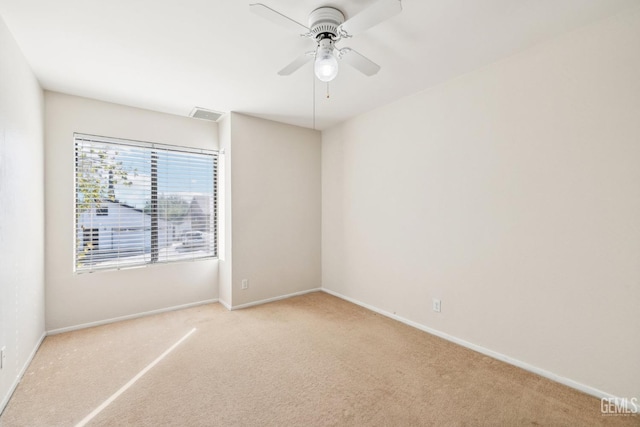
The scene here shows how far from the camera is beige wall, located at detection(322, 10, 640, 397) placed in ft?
6.12

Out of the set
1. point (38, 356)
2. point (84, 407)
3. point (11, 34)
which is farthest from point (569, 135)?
point (38, 356)

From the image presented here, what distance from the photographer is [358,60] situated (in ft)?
6.56

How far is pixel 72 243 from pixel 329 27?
3327mm

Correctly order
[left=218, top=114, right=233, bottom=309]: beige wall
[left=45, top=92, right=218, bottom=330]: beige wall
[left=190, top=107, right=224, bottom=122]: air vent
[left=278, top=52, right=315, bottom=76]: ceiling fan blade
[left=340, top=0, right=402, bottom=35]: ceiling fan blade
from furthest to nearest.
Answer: [left=218, top=114, right=233, bottom=309]: beige wall → [left=190, top=107, right=224, bottom=122]: air vent → [left=45, top=92, right=218, bottom=330]: beige wall → [left=278, top=52, right=315, bottom=76]: ceiling fan blade → [left=340, top=0, right=402, bottom=35]: ceiling fan blade

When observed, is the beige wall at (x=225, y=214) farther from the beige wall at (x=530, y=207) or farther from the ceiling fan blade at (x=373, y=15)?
the ceiling fan blade at (x=373, y=15)

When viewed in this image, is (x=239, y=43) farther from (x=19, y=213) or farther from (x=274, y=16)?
(x=19, y=213)

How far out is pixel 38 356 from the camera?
8.16 ft

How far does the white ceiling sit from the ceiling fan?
0.07 metres

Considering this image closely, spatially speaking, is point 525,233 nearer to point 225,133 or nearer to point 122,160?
point 225,133

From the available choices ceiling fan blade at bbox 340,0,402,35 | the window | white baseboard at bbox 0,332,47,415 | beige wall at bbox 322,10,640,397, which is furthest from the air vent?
white baseboard at bbox 0,332,47,415

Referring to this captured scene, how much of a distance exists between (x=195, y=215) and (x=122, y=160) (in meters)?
1.04

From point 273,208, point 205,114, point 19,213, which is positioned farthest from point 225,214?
point 19,213

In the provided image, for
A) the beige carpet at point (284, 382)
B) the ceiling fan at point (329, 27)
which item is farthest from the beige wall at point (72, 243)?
the ceiling fan at point (329, 27)

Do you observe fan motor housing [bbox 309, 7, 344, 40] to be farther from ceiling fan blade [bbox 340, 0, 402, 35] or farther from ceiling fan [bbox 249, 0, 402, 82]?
ceiling fan blade [bbox 340, 0, 402, 35]
